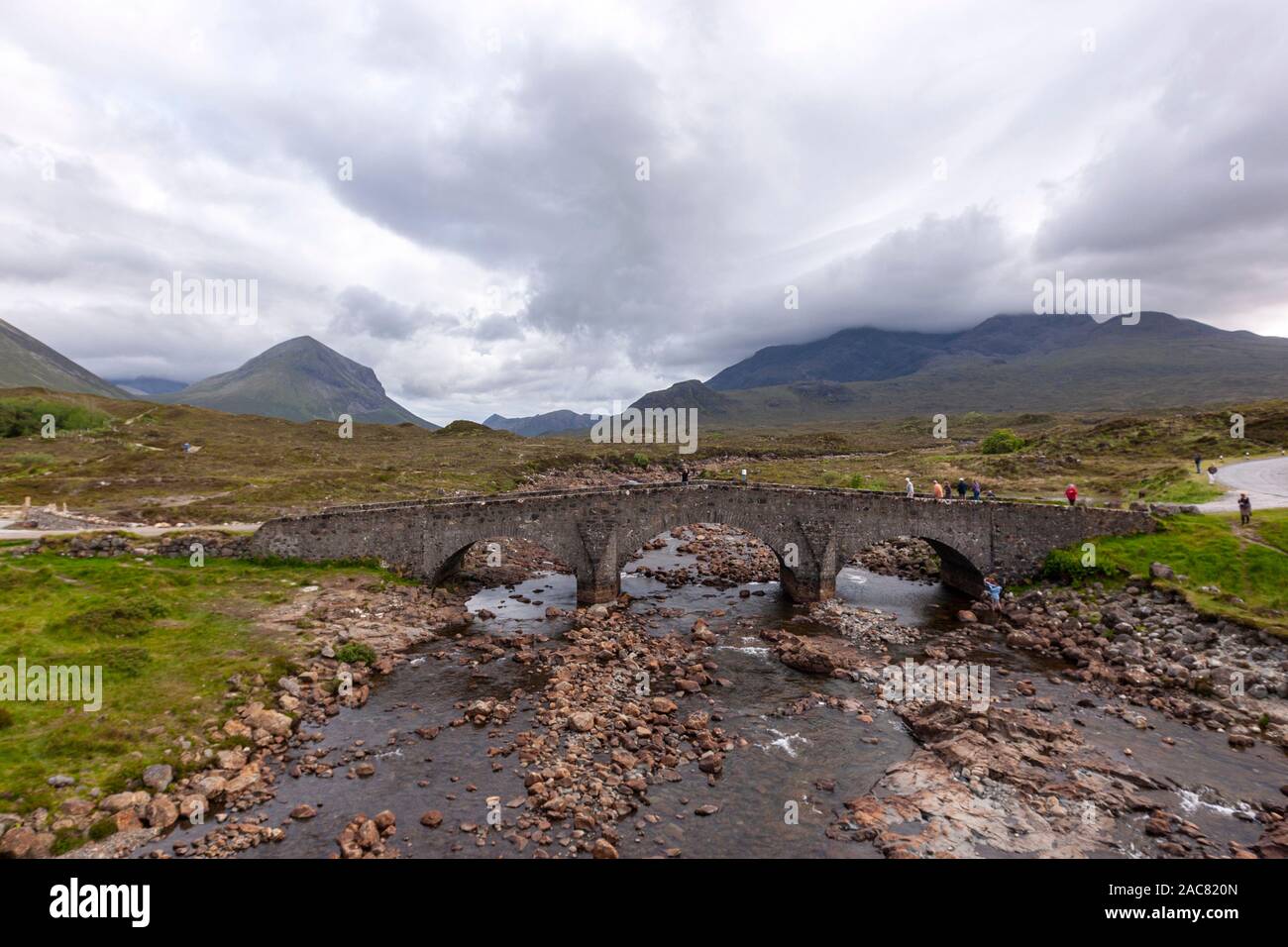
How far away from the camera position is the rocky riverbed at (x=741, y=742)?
15695 mm

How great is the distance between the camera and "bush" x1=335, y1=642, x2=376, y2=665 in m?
25.3

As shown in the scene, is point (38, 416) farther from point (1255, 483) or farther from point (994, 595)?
point (1255, 483)

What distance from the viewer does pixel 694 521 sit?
37500 millimetres

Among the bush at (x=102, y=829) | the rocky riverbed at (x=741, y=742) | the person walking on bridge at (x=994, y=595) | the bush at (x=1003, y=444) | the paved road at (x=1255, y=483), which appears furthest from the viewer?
the bush at (x=1003, y=444)

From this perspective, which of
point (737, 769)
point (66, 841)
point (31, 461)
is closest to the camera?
point (66, 841)

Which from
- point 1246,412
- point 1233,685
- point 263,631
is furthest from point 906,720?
point 1246,412

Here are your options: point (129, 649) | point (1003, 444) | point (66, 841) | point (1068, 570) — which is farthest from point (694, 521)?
point (1003, 444)

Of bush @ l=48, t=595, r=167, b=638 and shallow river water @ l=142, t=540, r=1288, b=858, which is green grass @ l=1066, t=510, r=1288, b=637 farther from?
bush @ l=48, t=595, r=167, b=638

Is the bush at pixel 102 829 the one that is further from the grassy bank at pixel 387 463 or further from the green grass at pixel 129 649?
the grassy bank at pixel 387 463

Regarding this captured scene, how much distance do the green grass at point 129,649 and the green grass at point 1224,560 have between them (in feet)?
136

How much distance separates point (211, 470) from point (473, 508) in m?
48.9

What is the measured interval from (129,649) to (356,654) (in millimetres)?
7845

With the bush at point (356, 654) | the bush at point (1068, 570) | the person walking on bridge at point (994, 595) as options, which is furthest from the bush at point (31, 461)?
the bush at point (1068, 570)
